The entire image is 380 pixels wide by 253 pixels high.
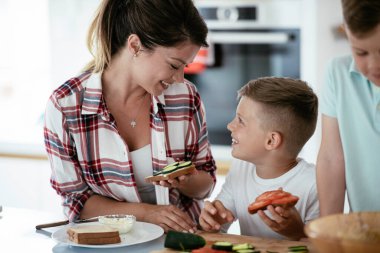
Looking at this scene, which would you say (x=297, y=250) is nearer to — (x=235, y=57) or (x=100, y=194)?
(x=100, y=194)

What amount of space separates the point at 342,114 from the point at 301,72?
1.94 m

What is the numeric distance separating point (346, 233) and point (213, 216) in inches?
27.0

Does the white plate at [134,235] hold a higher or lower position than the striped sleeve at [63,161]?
lower

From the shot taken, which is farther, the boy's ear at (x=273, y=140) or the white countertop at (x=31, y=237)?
the boy's ear at (x=273, y=140)

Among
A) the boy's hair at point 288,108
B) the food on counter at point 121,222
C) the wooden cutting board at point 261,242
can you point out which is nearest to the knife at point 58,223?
the food on counter at point 121,222

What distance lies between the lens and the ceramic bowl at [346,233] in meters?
1.29

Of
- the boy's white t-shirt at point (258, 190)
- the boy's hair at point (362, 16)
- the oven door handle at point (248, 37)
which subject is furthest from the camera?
the oven door handle at point (248, 37)

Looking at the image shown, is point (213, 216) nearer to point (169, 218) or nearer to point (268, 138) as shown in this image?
point (169, 218)

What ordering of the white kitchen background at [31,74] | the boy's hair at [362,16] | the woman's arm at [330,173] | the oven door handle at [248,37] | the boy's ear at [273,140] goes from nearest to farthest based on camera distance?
the boy's hair at [362,16] → the woman's arm at [330,173] → the boy's ear at [273,140] → the oven door handle at [248,37] → the white kitchen background at [31,74]

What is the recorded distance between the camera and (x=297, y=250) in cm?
172

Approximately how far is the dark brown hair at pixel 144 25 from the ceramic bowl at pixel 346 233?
924 mm

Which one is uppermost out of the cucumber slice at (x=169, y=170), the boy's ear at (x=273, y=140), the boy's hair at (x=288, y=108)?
the boy's hair at (x=288, y=108)

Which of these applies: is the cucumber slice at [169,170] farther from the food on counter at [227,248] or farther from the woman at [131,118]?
the food on counter at [227,248]

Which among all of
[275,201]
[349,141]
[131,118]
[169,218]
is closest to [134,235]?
[169,218]
